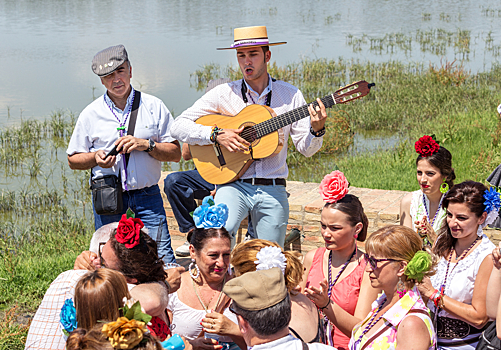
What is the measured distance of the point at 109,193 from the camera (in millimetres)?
3949

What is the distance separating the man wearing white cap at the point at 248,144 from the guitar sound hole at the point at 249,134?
0.04 m

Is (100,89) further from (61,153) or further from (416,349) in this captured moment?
(416,349)

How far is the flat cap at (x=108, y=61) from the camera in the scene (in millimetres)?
3875

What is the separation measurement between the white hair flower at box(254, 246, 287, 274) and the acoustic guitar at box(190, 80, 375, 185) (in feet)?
4.52

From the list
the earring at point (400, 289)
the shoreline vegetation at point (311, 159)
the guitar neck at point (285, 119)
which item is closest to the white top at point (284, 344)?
the earring at point (400, 289)

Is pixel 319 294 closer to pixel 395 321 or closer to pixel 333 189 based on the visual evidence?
pixel 395 321

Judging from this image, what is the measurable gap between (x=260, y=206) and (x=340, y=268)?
33.7 inches

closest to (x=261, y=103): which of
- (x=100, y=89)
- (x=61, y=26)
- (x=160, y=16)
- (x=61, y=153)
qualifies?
(x=61, y=153)

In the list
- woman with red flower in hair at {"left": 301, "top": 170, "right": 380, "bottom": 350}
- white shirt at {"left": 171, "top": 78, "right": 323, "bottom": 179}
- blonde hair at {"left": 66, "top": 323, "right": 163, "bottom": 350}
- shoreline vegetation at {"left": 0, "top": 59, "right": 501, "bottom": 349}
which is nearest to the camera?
blonde hair at {"left": 66, "top": 323, "right": 163, "bottom": 350}

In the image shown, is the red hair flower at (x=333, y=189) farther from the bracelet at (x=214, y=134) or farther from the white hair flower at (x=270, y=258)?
the bracelet at (x=214, y=134)

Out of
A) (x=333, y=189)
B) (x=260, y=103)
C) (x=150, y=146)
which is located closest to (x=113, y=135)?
(x=150, y=146)

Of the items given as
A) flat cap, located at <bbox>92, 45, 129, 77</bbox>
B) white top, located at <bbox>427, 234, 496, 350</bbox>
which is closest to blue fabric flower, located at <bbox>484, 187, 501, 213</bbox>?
white top, located at <bbox>427, 234, 496, 350</bbox>

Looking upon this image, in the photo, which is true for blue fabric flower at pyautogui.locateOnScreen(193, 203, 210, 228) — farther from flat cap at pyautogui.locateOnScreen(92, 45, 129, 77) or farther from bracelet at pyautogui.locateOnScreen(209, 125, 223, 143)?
flat cap at pyautogui.locateOnScreen(92, 45, 129, 77)

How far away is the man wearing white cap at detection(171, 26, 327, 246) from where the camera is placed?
3836 mm
